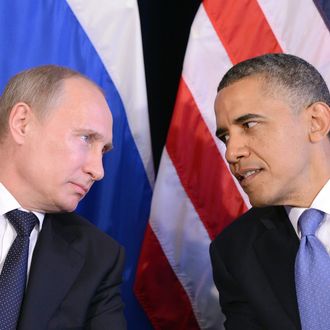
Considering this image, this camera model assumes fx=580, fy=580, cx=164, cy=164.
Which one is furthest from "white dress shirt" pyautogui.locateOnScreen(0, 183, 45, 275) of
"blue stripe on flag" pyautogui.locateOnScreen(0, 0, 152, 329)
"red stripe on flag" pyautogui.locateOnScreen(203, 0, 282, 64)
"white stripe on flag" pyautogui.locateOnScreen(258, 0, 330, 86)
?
"white stripe on flag" pyautogui.locateOnScreen(258, 0, 330, 86)

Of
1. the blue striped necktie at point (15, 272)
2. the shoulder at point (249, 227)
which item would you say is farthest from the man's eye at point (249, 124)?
the blue striped necktie at point (15, 272)

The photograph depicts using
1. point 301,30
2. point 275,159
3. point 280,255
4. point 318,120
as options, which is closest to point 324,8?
point 301,30

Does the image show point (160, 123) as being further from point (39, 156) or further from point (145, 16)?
point (39, 156)

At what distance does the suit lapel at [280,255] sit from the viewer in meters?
1.25

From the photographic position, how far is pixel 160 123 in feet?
6.49

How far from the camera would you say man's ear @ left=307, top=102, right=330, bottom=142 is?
1.27 metres

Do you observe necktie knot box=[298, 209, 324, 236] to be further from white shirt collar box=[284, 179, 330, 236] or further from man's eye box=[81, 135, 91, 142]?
man's eye box=[81, 135, 91, 142]

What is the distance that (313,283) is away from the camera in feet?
3.75

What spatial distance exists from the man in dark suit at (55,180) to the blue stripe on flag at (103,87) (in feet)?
1.01

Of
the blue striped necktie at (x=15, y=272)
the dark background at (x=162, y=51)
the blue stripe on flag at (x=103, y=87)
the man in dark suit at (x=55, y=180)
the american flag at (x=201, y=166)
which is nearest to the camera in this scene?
the blue striped necktie at (x=15, y=272)

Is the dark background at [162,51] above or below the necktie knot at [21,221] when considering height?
above

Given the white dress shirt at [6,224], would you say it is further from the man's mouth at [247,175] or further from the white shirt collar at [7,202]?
A: the man's mouth at [247,175]

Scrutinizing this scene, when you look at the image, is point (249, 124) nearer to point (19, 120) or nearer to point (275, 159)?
point (275, 159)

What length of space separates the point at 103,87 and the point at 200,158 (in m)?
0.35
